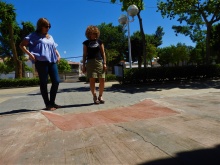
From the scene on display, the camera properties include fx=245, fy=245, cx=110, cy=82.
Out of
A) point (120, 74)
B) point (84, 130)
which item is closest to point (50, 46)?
point (84, 130)

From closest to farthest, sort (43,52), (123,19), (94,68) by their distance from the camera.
→ (43,52) → (94,68) → (123,19)

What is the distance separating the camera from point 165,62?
61.7m

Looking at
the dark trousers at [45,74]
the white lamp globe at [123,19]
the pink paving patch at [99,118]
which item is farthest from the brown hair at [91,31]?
the white lamp globe at [123,19]

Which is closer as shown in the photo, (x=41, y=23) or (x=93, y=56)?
(x=41, y=23)

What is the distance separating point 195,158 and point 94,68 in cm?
309

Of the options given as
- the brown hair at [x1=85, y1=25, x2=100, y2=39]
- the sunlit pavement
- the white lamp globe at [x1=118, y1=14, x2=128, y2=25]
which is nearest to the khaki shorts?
the brown hair at [x1=85, y1=25, x2=100, y2=39]

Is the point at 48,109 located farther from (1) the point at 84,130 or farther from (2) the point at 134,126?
(2) the point at 134,126

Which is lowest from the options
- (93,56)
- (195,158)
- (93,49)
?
(195,158)

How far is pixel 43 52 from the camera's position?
4016 mm

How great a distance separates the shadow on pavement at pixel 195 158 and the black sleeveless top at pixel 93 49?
3.09 metres

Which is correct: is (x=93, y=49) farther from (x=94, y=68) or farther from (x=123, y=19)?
(x=123, y=19)

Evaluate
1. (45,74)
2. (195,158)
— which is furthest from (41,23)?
(195,158)

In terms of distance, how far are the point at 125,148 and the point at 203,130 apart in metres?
0.86

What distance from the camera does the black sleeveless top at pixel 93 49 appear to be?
4.61 meters
